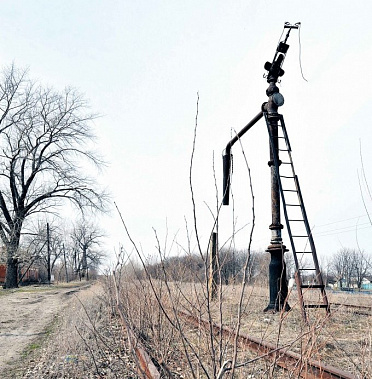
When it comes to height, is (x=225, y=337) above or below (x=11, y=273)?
below

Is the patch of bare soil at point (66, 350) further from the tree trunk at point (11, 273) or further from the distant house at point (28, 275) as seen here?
the distant house at point (28, 275)

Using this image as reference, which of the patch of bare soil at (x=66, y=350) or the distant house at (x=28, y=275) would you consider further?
the distant house at (x=28, y=275)

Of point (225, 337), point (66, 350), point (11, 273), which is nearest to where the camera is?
point (225, 337)

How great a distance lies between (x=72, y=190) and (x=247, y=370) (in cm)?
2672

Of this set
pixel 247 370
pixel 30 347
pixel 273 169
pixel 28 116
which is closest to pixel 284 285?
→ pixel 273 169

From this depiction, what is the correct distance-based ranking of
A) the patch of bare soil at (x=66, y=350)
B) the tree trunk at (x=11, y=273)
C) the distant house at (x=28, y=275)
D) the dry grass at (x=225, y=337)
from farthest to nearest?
1. the distant house at (x=28, y=275)
2. the tree trunk at (x=11, y=273)
3. the patch of bare soil at (x=66, y=350)
4. the dry grass at (x=225, y=337)

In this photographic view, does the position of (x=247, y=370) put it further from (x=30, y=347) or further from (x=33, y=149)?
(x=33, y=149)

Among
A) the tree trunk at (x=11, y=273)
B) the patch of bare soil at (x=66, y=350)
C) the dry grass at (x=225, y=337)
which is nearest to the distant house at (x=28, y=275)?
the tree trunk at (x=11, y=273)

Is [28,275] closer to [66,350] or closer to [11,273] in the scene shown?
[11,273]

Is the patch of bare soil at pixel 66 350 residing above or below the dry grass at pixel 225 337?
below

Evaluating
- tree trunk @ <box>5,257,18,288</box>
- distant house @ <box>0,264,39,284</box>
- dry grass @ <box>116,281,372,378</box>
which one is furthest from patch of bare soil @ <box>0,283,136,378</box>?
distant house @ <box>0,264,39,284</box>

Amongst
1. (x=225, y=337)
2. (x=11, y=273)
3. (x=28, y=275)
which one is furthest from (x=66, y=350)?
(x=28, y=275)

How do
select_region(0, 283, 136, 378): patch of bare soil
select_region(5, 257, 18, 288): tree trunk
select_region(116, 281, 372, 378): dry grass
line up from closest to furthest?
1. select_region(116, 281, 372, 378): dry grass
2. select_region(0, 283, 136, 378): patch of bare soil
3. select_region(5, 257, 18, 288): tree trunk

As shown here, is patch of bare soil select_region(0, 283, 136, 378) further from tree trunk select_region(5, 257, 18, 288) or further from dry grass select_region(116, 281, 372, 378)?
tree trunk select_region(5, 257, 18, 288)
